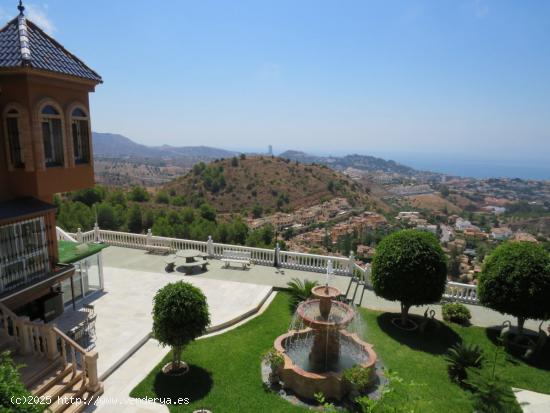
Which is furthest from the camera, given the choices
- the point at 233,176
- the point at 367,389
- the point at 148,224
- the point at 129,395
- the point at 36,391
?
the point at 233,176

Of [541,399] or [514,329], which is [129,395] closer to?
[541,399]

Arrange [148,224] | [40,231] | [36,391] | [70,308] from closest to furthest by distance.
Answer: [36,391]
[40,231]
[70,308]
[148,224]

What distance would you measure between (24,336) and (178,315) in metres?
3.78

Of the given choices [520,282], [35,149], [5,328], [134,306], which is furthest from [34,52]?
[520,282]

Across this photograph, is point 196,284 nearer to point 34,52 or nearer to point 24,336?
point 24,336

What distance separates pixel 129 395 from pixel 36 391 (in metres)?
2.00

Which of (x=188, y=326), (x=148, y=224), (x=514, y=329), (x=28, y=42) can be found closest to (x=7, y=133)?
(x=28, y=42)

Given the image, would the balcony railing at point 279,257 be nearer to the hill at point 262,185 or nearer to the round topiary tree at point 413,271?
the round topiary tree at point 413,271

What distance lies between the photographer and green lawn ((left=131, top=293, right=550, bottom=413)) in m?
9.14

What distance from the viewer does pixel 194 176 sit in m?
76.1

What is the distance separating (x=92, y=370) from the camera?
29.1 feet

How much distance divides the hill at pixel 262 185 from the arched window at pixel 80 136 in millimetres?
49710

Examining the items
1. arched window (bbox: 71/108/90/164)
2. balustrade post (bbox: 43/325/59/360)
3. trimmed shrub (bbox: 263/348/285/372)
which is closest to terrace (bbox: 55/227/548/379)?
balustrade post (bbox: 43/325/59/360)

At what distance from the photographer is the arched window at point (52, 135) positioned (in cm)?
1059
